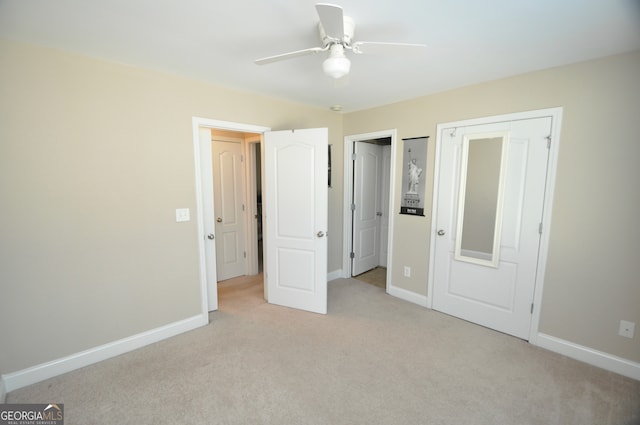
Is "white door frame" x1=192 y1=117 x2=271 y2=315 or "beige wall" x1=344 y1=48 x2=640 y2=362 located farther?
"white door frame" x1=192 y1=117 x2=271 y2=315

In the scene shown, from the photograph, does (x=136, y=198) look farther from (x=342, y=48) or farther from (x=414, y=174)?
(x=414, y=174)

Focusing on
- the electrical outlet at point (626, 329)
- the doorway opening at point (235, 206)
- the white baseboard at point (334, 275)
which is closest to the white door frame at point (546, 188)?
the electrical outlet at point (626, 329)

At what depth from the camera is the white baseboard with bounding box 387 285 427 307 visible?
3.29m

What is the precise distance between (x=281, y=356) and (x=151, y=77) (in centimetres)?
265

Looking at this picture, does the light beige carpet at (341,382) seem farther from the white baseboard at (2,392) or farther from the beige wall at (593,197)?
the beige wall at (593,197)

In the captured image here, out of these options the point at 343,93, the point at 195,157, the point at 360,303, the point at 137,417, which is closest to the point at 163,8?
the point at 195,157

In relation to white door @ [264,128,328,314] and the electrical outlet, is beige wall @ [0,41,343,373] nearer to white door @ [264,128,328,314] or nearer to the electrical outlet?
white door @ [264,128,328,314]

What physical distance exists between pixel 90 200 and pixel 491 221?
3.56 m

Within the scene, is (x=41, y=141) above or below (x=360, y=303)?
above

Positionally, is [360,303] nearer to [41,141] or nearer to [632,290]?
[632,290]

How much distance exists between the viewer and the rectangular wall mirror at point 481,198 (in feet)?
8.64

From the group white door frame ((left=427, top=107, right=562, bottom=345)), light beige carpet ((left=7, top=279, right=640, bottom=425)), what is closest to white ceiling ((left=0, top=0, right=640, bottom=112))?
white door frame ((left=427, top=107, right=562, bottom=345))

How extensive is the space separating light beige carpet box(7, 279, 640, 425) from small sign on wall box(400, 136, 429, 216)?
4.39 ft

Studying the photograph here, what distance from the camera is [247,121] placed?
3012mm
